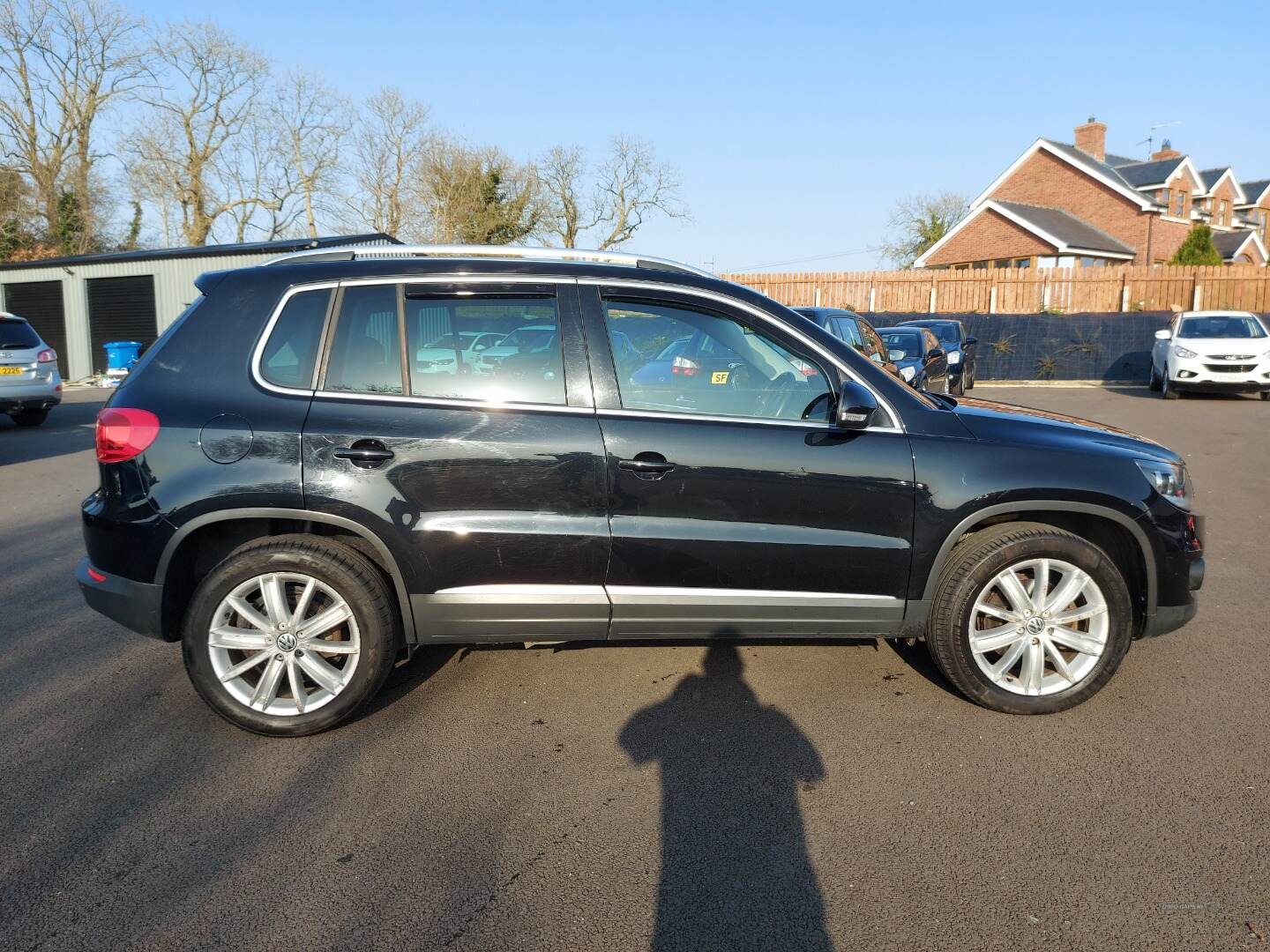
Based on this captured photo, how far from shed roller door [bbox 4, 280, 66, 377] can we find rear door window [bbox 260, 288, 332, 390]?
27.7 meters

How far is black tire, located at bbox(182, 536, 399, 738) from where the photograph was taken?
144 inches

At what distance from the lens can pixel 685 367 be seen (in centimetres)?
397

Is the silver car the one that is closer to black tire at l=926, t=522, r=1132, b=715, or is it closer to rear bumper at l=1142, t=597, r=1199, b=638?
black tire at l=926, t=522, r=1132, b=715

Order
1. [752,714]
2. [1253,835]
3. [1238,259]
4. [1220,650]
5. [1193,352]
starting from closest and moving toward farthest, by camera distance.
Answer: [1253,835] → [752,714] → [1220,650] → [1193,352] → [1238,259]

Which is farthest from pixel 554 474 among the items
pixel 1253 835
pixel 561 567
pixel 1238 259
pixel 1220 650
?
pixel 1238 259

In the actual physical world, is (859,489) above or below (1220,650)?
above

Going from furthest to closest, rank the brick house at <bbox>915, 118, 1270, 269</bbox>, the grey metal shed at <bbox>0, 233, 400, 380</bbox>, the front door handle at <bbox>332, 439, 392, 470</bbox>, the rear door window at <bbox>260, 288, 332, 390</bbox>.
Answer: the brick house at <bbox>915, 118, 1270, 269</bbox> < the grey metal shed at <bbox>0, 233, 400, 380</bbox> < the rear door window at <bbox>260, 288, 332, 390</bbox> < the front door handle at <bbox>332, 439, 392, 470</bbox>

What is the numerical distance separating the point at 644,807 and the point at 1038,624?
6.18 feet

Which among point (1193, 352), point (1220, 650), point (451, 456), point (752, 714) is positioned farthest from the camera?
point (1193, 352)

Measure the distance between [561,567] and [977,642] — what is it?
69.6 inches

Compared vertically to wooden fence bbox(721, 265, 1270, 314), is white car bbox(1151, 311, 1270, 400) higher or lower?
lower

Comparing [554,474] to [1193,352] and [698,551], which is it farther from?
[1193,352]

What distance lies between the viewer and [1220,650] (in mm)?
4691

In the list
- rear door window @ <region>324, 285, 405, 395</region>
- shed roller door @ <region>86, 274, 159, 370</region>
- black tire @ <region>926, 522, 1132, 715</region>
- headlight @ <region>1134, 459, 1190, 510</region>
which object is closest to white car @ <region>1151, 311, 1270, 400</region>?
headlight @ <region>1134, 459, 1190, 510</region>
